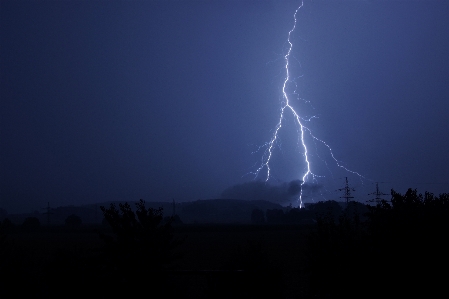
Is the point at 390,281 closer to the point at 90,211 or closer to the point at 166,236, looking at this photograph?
the point at 166,236

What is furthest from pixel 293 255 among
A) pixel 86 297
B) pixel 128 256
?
pixel 86 297

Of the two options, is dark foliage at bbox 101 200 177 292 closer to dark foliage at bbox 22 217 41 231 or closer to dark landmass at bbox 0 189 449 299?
dark landmass at bbox 0 189 449 299

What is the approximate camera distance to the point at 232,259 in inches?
395

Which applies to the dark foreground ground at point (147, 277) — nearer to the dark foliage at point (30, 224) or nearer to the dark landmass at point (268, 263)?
the dark landmass at point (268, 263)

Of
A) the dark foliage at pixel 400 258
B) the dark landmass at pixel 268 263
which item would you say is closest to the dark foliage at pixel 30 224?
the dark landmass at pixel 268 263

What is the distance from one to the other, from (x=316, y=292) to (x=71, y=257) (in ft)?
19.8

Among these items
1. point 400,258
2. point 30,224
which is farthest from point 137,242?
point 30,224

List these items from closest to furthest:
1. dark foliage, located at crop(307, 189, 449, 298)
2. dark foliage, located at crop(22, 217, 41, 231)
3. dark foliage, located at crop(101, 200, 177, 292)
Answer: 1. dark foliage, located at crop(307, 189, 449, 298)
2. dark foliage, located at crop(101, 200, 177, 292)
3. dark foliage, located at crop(22, 217, 41, 231)

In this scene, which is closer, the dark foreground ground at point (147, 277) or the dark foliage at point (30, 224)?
the dark foreground ground at point (147, 277)

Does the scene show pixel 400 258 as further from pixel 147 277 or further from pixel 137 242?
pixel 137 242

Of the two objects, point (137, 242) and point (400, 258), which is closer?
point (400, 258)

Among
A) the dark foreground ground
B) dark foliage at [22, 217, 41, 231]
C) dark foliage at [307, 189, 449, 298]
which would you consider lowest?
dark foliage at [22, 217, 41, 231]

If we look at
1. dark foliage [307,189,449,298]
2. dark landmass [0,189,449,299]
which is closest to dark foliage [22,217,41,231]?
dark landmass [0,189,449,299]

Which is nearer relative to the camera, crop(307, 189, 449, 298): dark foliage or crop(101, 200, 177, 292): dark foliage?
crop(307, 189, 449, 298): dark foliage
